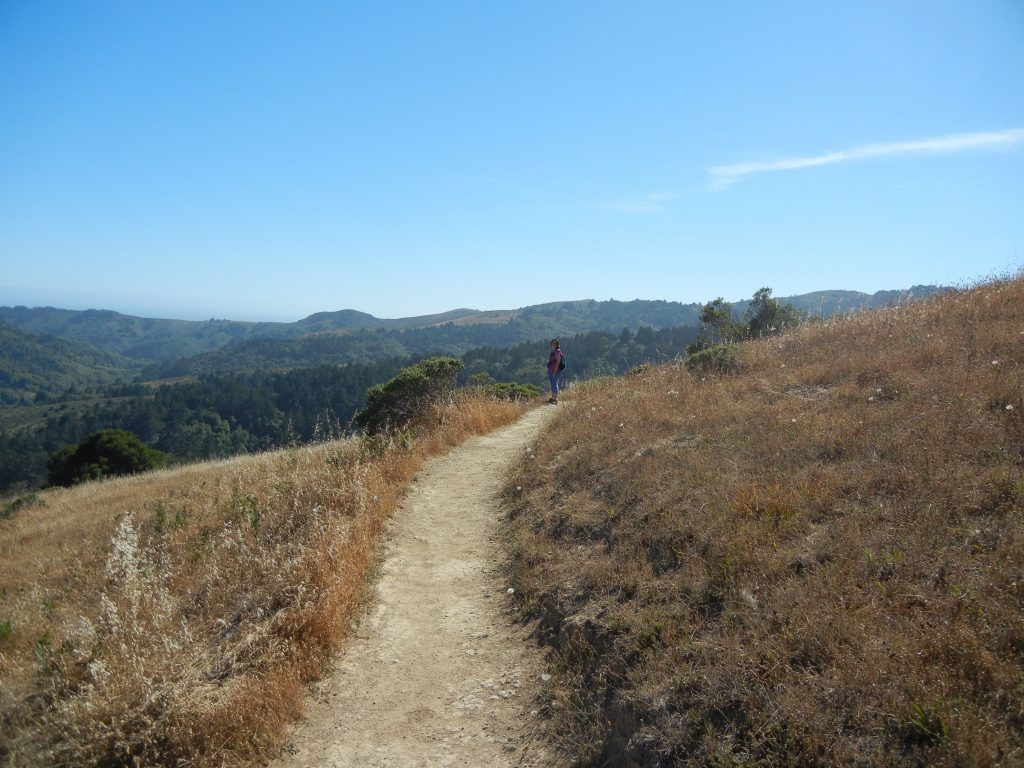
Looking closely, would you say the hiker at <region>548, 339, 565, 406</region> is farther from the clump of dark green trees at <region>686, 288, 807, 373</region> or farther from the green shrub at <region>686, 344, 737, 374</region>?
the green shrub at <region>686, 344, 737, 374</region>

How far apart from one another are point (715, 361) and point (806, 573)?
25.9 feet

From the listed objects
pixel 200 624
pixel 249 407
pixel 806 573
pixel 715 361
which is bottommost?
pixel 249 407

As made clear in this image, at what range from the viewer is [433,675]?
4891 millimetres

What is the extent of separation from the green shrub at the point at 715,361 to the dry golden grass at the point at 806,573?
3064 millimetres

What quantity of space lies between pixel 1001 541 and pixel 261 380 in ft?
470

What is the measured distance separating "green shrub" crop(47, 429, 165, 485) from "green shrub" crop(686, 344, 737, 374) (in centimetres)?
3571

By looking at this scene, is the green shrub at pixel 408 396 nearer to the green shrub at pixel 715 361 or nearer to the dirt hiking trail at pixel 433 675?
the dirt hiking trail at pixel 433 675

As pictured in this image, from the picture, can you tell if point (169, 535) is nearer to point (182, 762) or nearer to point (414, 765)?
point (182, 762)

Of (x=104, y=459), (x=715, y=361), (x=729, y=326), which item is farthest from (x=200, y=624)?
(x=104, y=459)

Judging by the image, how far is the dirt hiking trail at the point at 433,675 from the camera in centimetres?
409

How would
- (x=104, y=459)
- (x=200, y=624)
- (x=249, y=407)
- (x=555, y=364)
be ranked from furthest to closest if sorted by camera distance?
(x=249, y=407) < (x=104, y=459) < (x=555, y=364) < (x=200, y=624)

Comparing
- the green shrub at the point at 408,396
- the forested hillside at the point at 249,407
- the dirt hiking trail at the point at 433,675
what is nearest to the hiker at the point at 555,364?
the green shrub at the point at 408,396

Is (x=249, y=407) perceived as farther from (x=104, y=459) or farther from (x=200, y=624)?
(x=200, y=624)

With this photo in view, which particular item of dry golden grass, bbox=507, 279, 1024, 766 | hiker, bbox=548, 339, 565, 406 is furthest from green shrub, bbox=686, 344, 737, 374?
hiker, bbox=548, 339, 565, 406
